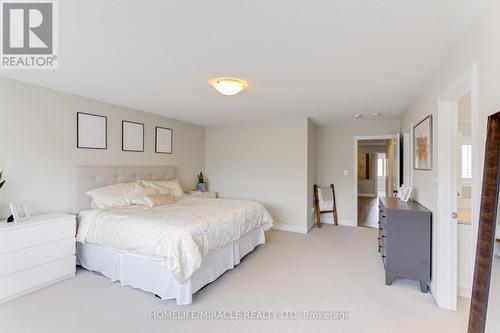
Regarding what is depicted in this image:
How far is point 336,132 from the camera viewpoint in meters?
5.51

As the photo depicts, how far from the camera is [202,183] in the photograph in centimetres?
548

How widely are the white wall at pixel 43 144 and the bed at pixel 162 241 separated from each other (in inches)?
8.3

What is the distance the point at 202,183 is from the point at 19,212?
3.21 metres

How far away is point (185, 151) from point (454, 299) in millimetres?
4695

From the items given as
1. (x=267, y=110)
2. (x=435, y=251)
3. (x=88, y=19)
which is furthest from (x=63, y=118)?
(x=435, y=251)

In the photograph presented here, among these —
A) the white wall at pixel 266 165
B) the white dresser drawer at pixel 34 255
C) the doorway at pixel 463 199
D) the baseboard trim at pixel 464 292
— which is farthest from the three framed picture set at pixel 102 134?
the baseboard trim at pixel 464 292

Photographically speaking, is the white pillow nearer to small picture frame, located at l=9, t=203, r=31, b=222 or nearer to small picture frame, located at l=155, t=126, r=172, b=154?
small picture frame, located at l=9, t=203, r=31, b=222

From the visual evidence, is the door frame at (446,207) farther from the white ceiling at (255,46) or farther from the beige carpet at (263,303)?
the white ceiling at (255,46)

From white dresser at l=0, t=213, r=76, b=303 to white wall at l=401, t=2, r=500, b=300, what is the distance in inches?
150

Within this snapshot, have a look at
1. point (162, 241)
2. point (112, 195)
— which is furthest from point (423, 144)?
point (112, 195)

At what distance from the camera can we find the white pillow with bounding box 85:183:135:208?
329 centimetres

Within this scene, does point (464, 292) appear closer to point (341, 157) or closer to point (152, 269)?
point (152, 269)

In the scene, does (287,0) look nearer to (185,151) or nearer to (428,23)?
(428,23)

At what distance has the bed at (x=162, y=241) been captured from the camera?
2.29 meters
